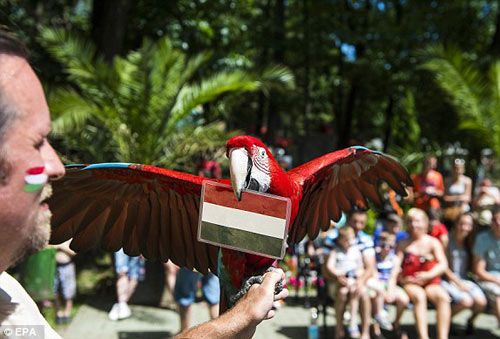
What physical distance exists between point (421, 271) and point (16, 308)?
12.2 ft

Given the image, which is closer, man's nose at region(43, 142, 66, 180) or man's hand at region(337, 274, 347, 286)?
man's nose at region(43, 142, 66, 180)

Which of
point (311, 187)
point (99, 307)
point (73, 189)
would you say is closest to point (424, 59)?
point (99, 307)

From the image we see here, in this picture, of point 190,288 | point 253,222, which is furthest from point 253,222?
point 190,288

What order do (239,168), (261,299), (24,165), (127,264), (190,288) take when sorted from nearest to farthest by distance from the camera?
(24,165)
(261,299)
(239,168)
(190,288)
(127,264)

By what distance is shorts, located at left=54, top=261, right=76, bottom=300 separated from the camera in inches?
166

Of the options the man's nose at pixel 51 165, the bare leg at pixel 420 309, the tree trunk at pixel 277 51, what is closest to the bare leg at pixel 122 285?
the bare leg at pixel 420 309

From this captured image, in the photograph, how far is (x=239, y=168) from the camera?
140 centimetres

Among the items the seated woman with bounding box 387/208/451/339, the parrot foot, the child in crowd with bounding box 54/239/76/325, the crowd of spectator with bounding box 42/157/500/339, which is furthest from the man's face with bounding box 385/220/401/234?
the parrot foot

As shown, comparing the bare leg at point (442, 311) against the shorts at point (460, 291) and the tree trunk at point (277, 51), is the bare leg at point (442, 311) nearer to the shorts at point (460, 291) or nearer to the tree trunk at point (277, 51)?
the shorts at point (460, 291)

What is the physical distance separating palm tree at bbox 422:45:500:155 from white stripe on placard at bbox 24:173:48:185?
22.2 ft

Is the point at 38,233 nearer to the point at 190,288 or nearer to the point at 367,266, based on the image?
the point at 190,288

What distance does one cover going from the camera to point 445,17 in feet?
32.7

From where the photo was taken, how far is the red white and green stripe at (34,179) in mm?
759

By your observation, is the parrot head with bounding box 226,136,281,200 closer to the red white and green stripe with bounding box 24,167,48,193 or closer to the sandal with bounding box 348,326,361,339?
the red white and green stripe with bounding box 24,167,48,193
